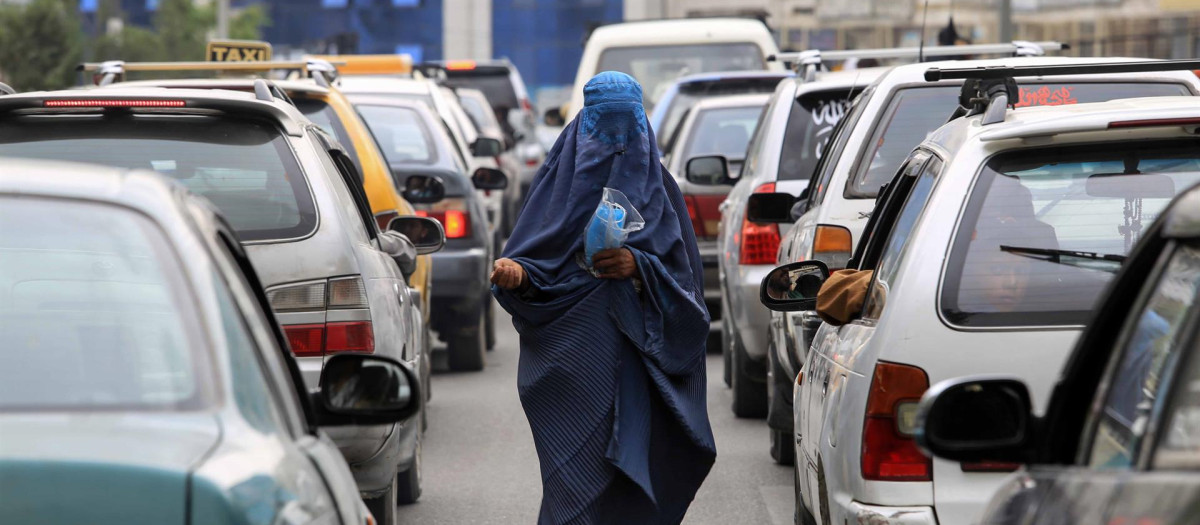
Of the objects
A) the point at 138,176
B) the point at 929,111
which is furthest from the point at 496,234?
the point at 138,176

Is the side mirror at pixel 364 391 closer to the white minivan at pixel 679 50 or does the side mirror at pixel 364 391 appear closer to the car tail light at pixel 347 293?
the car tail light at pixel 347 293

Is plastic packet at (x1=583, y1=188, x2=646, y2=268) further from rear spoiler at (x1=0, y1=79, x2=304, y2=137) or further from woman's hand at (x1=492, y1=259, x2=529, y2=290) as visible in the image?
rear spoiler at (x1=0, y1=79, x2=304, y2=137)

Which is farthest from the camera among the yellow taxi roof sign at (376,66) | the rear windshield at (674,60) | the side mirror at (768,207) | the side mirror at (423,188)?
the yellow taxi roof sign at (376,66)

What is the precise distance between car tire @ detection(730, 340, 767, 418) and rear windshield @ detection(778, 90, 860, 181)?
956 millimetres

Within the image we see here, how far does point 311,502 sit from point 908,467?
1.75 m

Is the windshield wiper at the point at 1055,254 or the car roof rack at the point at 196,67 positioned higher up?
the car roof rack at the point at 196,67

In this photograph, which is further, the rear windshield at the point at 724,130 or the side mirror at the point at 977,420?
the rear windshield at the point at 724,130

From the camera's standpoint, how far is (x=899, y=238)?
4707 mm

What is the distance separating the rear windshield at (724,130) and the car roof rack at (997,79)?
7602 mm

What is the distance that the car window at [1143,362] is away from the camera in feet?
8.96

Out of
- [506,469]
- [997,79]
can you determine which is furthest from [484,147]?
[997,79]

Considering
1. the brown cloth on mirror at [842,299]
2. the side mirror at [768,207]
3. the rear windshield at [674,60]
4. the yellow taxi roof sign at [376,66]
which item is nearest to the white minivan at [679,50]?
the rear windshield at [674,60]

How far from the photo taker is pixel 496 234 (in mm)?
15461

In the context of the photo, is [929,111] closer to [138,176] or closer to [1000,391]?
[1000,391]
